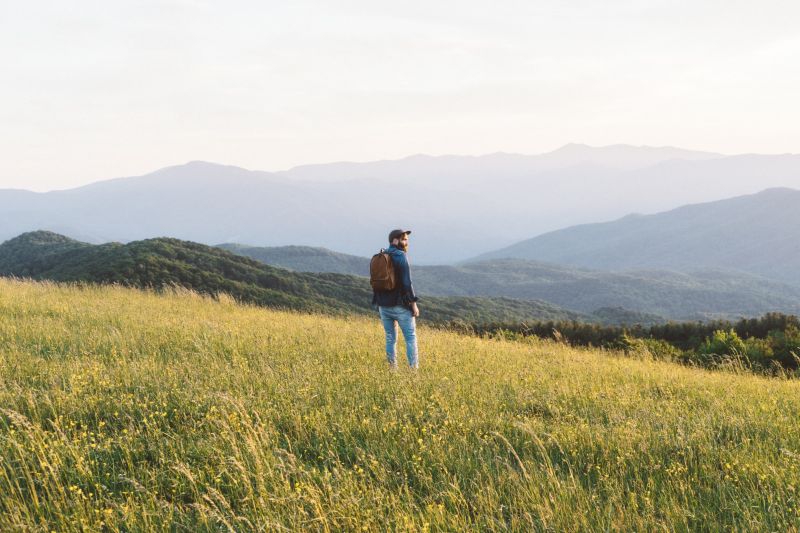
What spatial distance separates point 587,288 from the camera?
533 ft

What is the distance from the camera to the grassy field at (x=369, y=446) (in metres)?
3.42

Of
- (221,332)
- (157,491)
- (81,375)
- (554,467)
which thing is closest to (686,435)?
(554,467)

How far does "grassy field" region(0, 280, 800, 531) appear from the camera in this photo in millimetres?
3418

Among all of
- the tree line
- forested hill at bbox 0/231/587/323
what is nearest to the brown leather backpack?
the tree line

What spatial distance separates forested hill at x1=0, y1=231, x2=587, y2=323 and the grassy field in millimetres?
15947

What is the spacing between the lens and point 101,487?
12.6ft

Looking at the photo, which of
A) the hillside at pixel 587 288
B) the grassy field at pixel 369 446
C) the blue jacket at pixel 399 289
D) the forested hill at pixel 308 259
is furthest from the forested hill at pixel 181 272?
the hillside at pixel 587 288

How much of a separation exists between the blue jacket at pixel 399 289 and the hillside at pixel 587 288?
14153 cm

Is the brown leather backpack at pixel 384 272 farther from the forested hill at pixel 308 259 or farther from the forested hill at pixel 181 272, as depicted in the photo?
the forested hill at pixel 308 259

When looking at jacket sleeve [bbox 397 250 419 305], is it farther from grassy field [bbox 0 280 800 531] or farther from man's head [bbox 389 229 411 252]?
grassy field [bbox 0 280 800 531]

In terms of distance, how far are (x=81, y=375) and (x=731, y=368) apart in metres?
13.4

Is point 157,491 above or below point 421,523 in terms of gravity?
above

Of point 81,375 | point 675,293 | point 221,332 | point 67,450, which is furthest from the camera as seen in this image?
point 675,293

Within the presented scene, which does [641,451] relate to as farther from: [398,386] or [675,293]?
[675,293]
